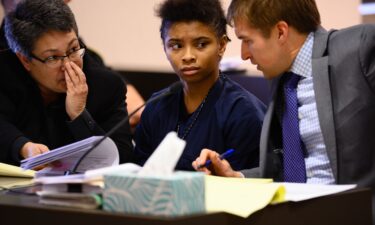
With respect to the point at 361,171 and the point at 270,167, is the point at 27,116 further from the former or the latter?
the point at 361,171

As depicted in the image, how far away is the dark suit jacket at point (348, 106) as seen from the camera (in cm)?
170

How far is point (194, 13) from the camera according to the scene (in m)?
2.11

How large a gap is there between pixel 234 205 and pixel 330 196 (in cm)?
23

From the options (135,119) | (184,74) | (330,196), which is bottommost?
(135,119)

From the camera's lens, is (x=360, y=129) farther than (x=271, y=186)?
Yes

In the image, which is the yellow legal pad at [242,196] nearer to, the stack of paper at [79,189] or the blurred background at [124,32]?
the stack of paper at [79,189]

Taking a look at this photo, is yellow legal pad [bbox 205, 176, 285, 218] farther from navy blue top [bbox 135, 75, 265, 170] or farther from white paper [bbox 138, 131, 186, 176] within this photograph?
navy blue top [bbox 135, 75, 265, 170]

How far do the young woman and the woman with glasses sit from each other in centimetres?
25

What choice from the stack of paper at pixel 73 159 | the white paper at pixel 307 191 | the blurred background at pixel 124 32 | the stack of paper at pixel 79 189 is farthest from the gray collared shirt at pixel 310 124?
the blurred background at pixel 124 32

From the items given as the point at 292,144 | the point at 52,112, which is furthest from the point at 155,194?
the point at 52,112

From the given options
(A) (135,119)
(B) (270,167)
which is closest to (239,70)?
(A) (135,119)

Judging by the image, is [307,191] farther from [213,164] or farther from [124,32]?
[124,32]

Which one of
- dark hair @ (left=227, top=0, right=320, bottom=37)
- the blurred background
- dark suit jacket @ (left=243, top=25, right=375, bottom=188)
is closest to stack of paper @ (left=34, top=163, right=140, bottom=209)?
dark suit jacket @ (left=243, top=25, right=375, bottom=188)

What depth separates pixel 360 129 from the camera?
5.57 feet
